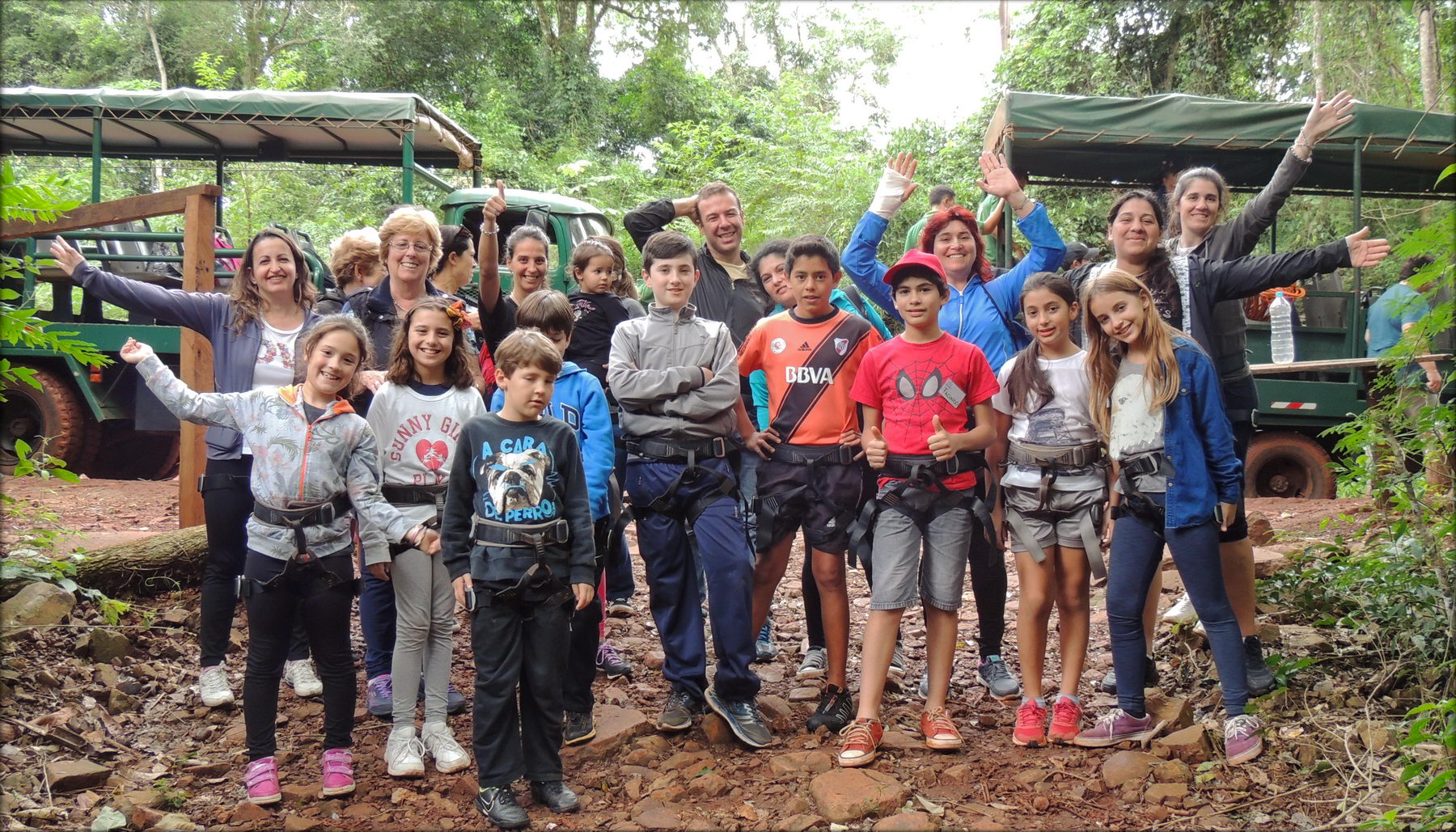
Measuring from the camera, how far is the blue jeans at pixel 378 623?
4.07m

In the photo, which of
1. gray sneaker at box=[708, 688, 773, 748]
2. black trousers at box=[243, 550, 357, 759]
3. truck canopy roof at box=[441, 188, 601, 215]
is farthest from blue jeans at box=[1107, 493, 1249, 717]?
truck canopy roof at box=[441, 188, 601, 215]

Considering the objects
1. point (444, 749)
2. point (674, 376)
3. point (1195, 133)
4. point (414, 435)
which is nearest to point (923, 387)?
point (674, 376)

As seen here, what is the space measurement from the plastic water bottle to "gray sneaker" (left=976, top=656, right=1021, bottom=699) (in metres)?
5.70

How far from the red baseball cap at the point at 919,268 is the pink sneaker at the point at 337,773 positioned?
2.59 m

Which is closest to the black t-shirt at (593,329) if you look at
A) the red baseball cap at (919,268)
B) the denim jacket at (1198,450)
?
the red baseball cap at (919,268)

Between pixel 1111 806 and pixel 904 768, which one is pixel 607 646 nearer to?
pixel 904 768

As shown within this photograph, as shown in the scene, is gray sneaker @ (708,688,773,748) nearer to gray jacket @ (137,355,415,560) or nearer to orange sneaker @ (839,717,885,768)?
orange sneaker @ (839,717,885,768)

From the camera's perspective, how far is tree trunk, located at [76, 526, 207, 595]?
200 inches

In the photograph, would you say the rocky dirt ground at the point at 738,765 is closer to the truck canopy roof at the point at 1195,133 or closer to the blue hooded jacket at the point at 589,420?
the blue hooded jacket at the point at 589,420

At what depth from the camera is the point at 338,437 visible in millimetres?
3594

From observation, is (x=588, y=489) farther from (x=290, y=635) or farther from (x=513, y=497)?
(x=290, y=635)

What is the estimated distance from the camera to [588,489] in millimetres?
3709

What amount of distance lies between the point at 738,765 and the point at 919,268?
1936 millimetres

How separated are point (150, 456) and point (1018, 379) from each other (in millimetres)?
9386
